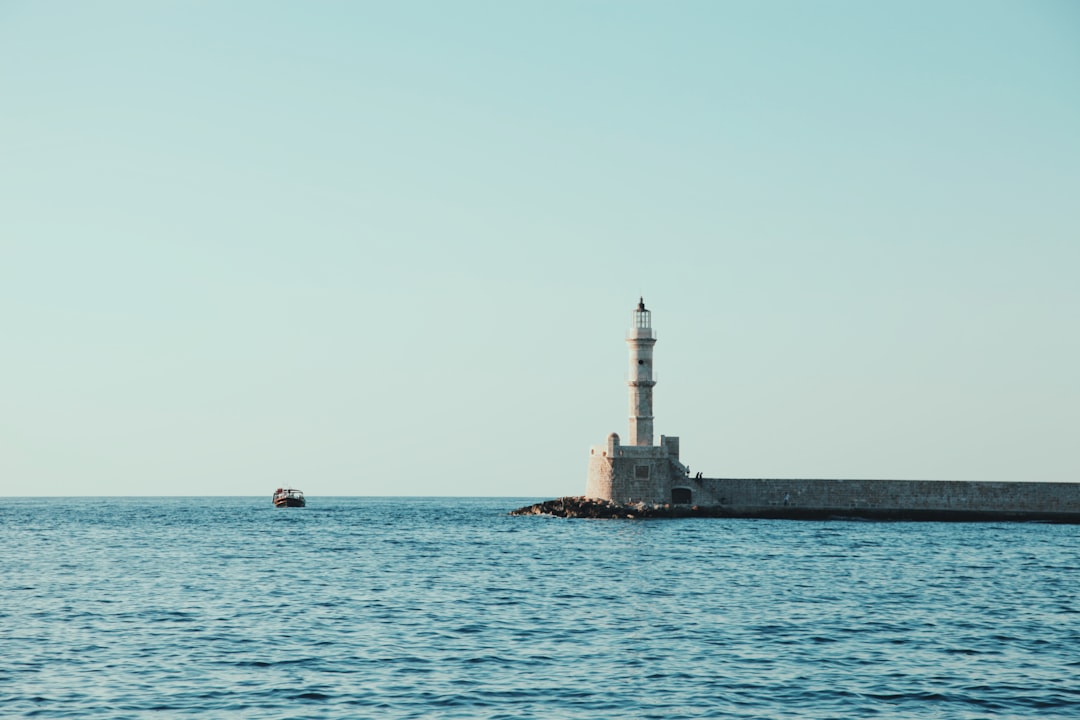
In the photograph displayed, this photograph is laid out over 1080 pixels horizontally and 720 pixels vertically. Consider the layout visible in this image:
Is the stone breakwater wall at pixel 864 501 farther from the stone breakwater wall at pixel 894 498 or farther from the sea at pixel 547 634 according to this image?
the sea at pixel 547 634

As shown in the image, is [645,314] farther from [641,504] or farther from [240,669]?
[240,669]

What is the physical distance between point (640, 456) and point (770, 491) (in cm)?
1022

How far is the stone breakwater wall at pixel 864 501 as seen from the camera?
75375 mm

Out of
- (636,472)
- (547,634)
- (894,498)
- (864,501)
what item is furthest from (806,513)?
(547,634)

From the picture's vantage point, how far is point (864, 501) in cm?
7750

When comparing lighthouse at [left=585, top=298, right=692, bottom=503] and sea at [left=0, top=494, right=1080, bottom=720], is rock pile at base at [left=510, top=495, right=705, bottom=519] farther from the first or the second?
sea at [left=0, top=494, right=1080, bottom=720]

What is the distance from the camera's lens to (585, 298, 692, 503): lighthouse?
247ft

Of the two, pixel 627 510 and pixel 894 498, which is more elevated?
pixel 894 498

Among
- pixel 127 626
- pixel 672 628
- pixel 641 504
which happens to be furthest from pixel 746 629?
pixel 641 504

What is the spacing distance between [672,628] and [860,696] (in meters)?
8.15

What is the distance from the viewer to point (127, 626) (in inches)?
1118

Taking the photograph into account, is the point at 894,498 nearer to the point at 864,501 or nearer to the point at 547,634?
the point at 864,501

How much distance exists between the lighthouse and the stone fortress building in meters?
0.06

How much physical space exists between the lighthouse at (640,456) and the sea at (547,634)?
2151cm
